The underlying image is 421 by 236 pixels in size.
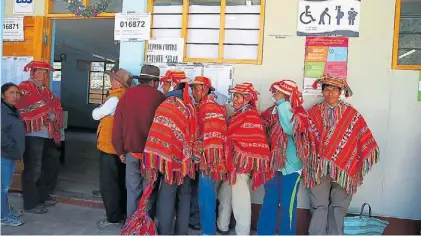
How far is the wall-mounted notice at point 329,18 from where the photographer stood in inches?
164

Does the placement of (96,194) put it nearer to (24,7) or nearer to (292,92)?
(24,7)

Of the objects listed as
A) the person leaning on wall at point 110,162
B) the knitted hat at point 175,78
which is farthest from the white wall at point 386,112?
the person leaning on wall at point 110,162

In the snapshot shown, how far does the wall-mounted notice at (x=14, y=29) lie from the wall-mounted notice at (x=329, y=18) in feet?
11.9

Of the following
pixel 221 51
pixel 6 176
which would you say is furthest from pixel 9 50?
pixel 221 51

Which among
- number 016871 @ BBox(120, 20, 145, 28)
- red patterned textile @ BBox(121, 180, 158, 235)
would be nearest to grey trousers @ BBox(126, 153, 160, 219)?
red patterned textile @ BBox(121, 180, 158, 235)

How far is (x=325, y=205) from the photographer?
392cm

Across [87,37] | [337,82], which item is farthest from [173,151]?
[87,37]

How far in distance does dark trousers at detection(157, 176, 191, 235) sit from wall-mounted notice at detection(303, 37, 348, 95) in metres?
1.70

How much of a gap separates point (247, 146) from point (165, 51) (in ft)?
5.45

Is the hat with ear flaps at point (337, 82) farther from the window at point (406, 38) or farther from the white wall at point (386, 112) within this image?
the window at point (406, 38)

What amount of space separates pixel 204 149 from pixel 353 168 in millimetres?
1453

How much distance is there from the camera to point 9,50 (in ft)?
17.5

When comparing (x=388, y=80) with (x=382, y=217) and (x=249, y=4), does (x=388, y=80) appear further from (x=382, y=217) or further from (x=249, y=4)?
(x=249, y=4)

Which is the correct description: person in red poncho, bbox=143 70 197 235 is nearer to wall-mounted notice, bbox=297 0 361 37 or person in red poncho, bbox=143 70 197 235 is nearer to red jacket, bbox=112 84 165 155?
red jacket, bbox=112 84 165 155
